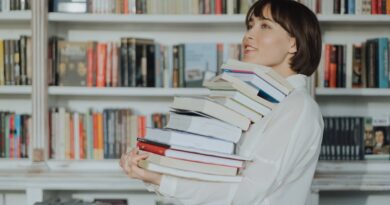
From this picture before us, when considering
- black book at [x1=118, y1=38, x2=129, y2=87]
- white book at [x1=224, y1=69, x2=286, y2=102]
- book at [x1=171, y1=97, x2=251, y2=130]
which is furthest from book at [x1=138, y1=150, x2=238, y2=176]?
black book at [x1=118, y1=38, x2=129, y2=87]

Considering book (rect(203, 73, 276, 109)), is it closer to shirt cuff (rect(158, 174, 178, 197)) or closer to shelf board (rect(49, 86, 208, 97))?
shirt cuff (rect(158, 174, 178, 197))

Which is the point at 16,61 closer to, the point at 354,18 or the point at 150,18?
the point at 150,18

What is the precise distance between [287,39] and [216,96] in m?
0.24

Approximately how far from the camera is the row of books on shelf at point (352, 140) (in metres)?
2.96

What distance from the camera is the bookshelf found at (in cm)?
279

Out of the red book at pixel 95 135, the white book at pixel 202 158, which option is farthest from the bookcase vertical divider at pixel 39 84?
the white book at pixel 202 158

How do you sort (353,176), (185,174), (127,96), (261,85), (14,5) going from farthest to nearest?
(127,96), (14,5), (353,176), (261,85), (185,174)

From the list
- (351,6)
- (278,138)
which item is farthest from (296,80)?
(351,6)

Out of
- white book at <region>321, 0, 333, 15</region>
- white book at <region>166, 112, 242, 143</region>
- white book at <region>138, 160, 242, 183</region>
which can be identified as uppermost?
white book at <region>321, 0, 333, 15</region>

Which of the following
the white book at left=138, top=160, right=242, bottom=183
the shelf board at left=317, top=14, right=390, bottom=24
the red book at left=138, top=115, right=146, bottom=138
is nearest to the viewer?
the white book at left=138, top=160, right=242, bottom=183

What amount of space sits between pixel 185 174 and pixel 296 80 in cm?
39

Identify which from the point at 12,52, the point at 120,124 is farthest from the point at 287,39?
the point at 12,52

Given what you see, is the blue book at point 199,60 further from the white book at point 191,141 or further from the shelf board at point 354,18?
the white book at point 191,141

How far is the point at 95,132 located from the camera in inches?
117
